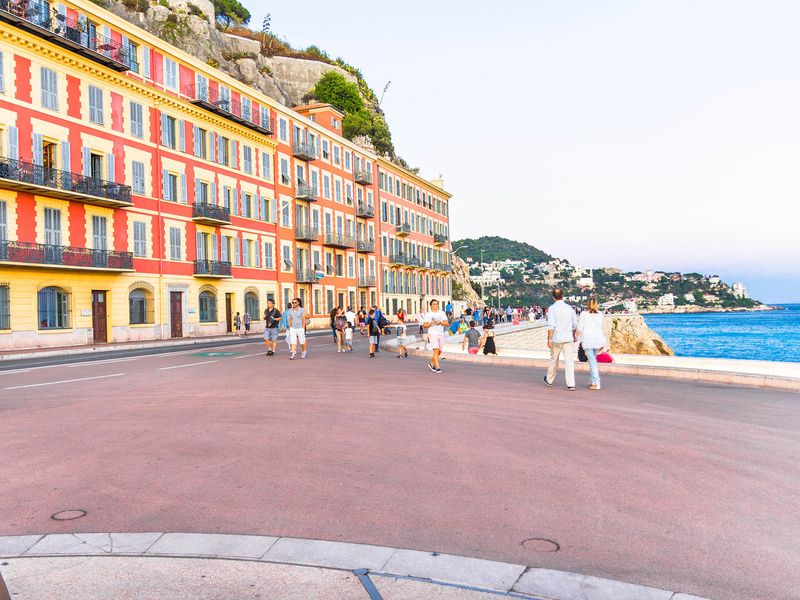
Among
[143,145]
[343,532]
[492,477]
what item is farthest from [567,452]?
[143,145]

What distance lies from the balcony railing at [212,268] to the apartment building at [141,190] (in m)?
0.10

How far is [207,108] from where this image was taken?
39.8 metres

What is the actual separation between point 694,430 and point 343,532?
5243 mm

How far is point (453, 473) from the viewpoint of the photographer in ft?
19.2

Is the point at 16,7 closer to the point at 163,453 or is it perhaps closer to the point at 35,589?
the point at 163,453

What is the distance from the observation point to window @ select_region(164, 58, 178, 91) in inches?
1457

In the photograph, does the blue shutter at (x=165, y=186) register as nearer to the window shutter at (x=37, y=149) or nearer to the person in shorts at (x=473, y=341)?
the window shutter at (x=37, y=149)

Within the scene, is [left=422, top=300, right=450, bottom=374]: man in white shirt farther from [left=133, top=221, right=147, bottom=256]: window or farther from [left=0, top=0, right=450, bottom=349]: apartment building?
[left=133, top=221, right=147, bottom=256]: window

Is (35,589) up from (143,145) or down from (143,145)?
down

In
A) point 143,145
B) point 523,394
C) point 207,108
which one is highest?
point 207,108

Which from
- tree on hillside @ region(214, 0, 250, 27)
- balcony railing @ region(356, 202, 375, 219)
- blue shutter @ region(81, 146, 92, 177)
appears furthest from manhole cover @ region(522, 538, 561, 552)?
tree on hillside @ region(214, 0, 250, 27)

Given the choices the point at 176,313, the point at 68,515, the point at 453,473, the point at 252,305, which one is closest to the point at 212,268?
the point at 176,313

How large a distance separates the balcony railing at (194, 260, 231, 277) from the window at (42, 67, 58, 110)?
37.5 feet

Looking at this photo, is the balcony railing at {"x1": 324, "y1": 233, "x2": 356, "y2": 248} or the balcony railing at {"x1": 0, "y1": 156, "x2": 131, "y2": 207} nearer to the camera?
the balcony railing at {"x1": 0, "y1": 156, "x2": 131, "y2": 207}
